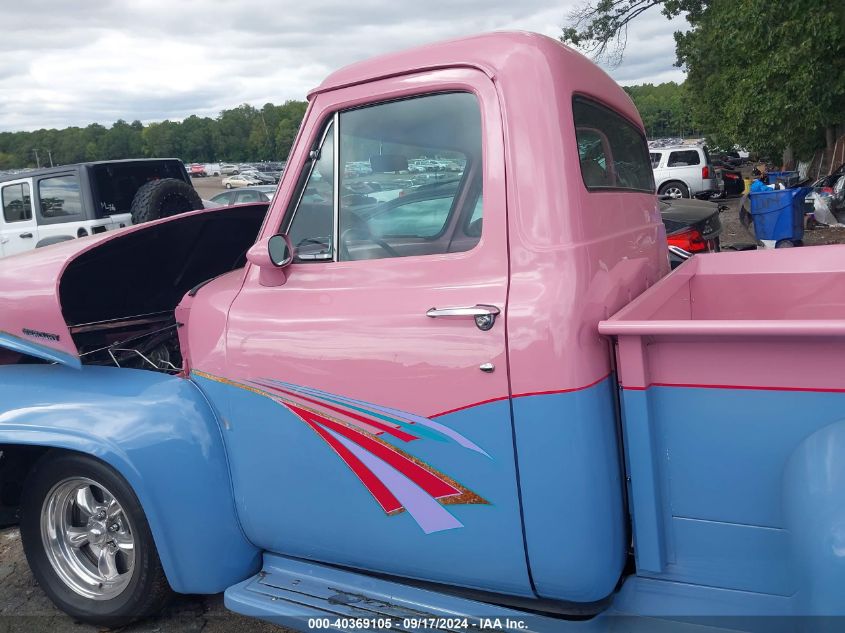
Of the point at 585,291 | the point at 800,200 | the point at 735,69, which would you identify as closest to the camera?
the point at 585,291

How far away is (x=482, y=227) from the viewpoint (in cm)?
218

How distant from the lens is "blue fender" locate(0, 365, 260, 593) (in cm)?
254

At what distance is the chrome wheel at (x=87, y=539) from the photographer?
2869 mm

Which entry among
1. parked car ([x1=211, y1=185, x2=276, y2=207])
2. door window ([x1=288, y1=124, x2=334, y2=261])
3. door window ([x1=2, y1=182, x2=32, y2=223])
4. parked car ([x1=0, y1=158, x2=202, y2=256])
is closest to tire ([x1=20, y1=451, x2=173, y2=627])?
door window ([x1=288, y1=124, x2=334, y2=261])

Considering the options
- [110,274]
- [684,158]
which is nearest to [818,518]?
[110,274]

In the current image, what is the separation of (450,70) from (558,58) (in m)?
0.34

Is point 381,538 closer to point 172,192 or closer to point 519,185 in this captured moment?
point 519,185

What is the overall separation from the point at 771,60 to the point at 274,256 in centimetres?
A: 1502

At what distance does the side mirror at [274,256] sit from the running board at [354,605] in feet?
3.49

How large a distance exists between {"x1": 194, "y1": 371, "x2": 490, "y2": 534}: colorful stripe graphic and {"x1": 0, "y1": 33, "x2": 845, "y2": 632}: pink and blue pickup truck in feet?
0.03

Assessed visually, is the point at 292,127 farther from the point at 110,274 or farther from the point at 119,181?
the point at 119,181

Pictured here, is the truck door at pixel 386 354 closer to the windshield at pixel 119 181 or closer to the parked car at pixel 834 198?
the windshield at pixel 119 181

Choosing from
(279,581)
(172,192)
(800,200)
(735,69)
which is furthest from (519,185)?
(735,69)

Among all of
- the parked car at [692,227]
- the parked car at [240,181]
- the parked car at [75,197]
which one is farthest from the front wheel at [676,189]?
the parked car at [240,181]
